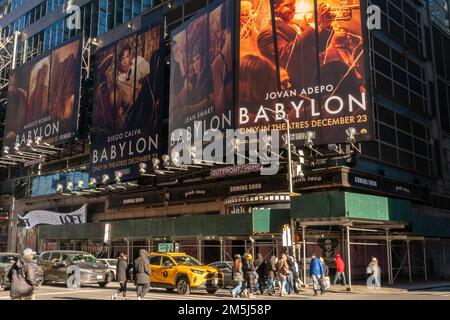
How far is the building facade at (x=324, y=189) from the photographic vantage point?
93.9 feet

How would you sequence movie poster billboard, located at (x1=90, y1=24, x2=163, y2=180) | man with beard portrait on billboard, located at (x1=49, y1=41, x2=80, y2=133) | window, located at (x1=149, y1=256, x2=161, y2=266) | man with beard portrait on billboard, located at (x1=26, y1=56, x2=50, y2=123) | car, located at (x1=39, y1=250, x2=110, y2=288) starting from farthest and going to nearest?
man with beard portrait on billboard, located at (x1=26, y1=56, x2=50, y2=123) → man with beard portrait on billboard, located at (x1=49, y1=41, x2=80, y2=133) → movie poster billboard, located at (x1=90, y1=24, x2=163, y2=180) → car, located at (x1=39, y1=250, x2=110, y2=288) → window, located at (x1=149, y1=256, x2=161, y2=266)

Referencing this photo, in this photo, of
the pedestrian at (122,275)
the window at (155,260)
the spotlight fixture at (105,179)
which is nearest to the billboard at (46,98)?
the spotlight fixture at (105,179)

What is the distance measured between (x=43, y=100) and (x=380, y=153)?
108 feet

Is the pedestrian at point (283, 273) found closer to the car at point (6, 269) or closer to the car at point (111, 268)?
the car at point (111, 268)

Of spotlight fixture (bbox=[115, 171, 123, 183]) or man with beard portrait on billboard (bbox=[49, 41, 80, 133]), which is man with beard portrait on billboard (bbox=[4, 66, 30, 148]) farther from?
spotlight fixture (bbox=[115, 171, 123, 183])

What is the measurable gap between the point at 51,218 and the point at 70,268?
1120 inches

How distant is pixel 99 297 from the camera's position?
64.3ft

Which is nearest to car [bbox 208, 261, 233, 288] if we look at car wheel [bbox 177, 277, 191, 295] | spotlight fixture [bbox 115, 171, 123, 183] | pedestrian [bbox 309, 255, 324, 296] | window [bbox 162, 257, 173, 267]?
car wheel [bbox 177, 277, 191, 295]

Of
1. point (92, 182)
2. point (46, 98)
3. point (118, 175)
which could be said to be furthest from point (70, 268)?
point (46, 98)

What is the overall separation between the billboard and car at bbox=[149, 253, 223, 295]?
26.9 m

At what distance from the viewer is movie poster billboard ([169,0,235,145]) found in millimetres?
33781

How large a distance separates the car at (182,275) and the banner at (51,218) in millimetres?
27718

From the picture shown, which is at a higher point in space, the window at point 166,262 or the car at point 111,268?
the window at point 166,262
